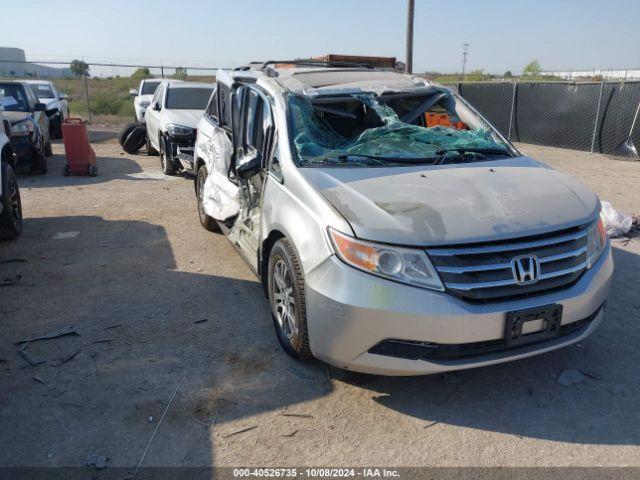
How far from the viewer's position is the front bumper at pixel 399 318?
105 inches

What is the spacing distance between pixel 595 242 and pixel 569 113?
42.4 ft

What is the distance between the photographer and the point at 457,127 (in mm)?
4570

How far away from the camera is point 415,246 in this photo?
2.73 meters

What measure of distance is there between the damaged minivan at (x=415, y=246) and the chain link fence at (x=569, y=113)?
427 inches

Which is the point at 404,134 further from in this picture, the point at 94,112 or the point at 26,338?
the point at 94,112

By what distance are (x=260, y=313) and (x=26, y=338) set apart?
5.58 feet

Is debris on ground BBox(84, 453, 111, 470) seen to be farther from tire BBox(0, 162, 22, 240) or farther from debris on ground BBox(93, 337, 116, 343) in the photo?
tire BBox(0, 162, 22, 240)

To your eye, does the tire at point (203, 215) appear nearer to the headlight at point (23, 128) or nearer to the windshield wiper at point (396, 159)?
the windshield wiper at point (396, 159)

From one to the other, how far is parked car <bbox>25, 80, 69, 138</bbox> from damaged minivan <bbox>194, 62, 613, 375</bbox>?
1369 centimetres

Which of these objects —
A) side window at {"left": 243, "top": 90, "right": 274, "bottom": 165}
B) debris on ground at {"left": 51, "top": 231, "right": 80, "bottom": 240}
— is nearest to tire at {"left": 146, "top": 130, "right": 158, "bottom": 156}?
debris on ground at {"left": 51, "top": 231, "right": 80, "bottom": 240}

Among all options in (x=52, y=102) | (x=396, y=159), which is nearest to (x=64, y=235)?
(x=396, y=159)

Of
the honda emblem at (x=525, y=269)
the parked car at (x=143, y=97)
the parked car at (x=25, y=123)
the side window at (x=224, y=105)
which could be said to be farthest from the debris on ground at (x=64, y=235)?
the parked car at (x=143, y=97)

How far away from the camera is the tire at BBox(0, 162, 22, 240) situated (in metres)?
5.89

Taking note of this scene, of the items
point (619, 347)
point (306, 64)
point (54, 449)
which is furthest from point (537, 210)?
point (306, 64)
